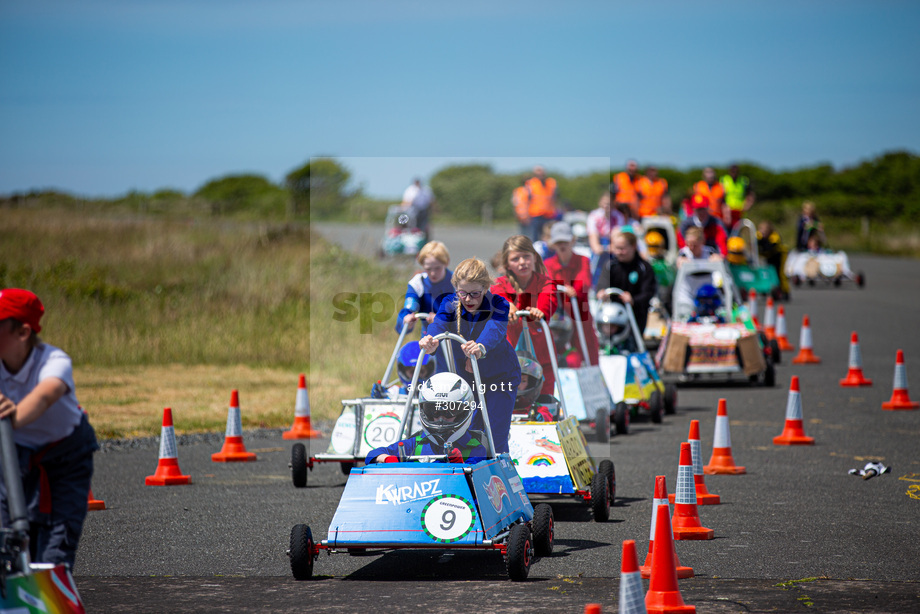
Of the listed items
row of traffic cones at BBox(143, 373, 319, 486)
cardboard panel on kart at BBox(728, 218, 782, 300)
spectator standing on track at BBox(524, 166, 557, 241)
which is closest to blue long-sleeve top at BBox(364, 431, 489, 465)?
row of traffic cones at BBox(143, 373, 319, 486)

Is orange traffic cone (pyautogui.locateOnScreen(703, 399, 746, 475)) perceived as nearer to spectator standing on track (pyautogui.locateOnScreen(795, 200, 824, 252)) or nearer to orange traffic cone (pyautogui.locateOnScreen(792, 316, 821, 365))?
orange traffic cone (pyautogui.locateOnScreen(792, 316, 821, 365))

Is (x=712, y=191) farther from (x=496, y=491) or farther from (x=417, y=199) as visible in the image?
(x=496, y=491)

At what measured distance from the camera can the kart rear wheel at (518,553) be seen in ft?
23.4

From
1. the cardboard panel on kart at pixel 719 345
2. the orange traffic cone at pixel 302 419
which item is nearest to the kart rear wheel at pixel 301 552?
the orange traffic cone at pixel 302 419

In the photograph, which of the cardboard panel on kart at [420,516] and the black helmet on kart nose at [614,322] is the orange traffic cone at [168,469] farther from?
the black helmet on kart nose at [614,322]

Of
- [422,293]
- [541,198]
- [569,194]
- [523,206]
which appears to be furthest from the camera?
[569,194]

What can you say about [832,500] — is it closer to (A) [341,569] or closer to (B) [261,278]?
(A) [341,569]

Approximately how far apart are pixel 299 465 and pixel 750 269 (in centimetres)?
1694

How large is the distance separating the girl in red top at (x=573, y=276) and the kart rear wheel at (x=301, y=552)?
6.40 metres

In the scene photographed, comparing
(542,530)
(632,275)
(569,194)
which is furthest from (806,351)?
(569,194)

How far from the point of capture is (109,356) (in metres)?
20.7

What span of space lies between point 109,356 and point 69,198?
103 feet

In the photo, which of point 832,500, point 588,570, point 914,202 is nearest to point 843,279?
point 832,500

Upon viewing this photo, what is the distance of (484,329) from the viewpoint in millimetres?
8375
